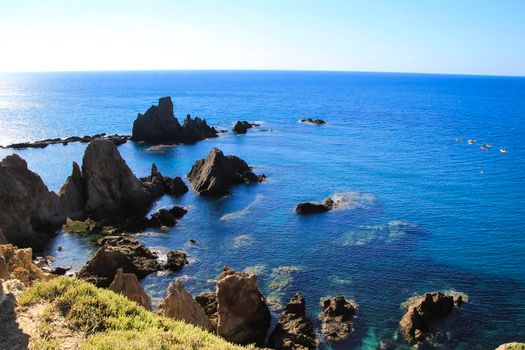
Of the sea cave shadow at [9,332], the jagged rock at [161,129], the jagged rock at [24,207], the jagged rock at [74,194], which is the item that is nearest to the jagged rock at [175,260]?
the jagged rock at [24,207]

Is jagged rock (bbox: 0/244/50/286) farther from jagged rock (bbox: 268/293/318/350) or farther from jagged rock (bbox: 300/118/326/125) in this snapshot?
jagged rock (bbox: 300/118/326/125)

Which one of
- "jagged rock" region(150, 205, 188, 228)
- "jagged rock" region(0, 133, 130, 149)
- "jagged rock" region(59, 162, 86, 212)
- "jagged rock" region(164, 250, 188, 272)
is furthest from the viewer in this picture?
"jagged rock" region(0, 133, 130, 149)

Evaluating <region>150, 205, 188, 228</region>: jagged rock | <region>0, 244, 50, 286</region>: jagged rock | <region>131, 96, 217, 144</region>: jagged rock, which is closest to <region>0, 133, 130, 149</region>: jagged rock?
<region>131, 96, 217, 144</region>: jagged rock

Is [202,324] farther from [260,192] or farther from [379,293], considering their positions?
[260,192]

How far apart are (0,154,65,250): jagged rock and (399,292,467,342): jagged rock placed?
47.7 meters

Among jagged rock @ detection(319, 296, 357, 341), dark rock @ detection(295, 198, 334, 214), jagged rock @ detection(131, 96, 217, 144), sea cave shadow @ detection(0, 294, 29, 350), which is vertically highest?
sea cave shadow @ detection(0, 294, 29, 350)

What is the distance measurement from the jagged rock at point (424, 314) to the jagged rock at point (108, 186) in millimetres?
47720

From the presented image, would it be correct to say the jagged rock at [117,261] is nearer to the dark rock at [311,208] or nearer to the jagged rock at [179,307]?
the jagged rock at [179,307]

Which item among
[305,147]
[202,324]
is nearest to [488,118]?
[305,147]

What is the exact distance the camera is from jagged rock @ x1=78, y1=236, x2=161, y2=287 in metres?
48.9

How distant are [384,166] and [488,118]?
353 ft

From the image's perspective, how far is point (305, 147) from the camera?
128375 mm

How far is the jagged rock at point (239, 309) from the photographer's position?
39.5 metres

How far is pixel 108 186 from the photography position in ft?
245
